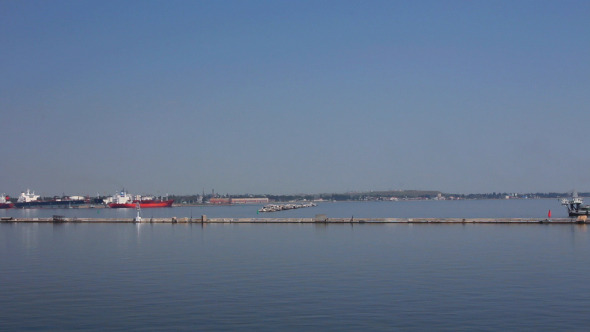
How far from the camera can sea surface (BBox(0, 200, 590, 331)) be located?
21.1 meters

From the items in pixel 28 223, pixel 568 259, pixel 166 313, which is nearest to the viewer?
pixel 166 313

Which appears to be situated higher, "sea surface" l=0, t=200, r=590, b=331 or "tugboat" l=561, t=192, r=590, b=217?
"tugboat" l=561, t=192, r=590, b=217

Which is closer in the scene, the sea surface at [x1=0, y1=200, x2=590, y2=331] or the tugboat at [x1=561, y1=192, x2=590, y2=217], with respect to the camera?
the sea surface at [x1=0, y1=200, x2=590, y2=331]

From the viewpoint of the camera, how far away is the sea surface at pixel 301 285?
21.1m

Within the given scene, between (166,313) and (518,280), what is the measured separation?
1683cm

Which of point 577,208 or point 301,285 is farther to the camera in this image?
point 577,208

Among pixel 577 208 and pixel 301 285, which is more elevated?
pixel 577 208

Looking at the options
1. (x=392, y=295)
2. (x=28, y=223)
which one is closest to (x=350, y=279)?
(x=392, y=295)

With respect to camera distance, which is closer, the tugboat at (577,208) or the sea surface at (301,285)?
the sea surface at (301,285)

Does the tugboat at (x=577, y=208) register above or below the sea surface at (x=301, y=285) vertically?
above

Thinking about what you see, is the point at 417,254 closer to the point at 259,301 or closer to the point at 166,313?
the point at 259,301

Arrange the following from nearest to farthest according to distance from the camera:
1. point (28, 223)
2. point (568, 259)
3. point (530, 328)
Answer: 1. point (530, 328)
2. point (568, 259)
3. point (28, 223)

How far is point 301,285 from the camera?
27.9 m

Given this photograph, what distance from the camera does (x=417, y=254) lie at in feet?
132
